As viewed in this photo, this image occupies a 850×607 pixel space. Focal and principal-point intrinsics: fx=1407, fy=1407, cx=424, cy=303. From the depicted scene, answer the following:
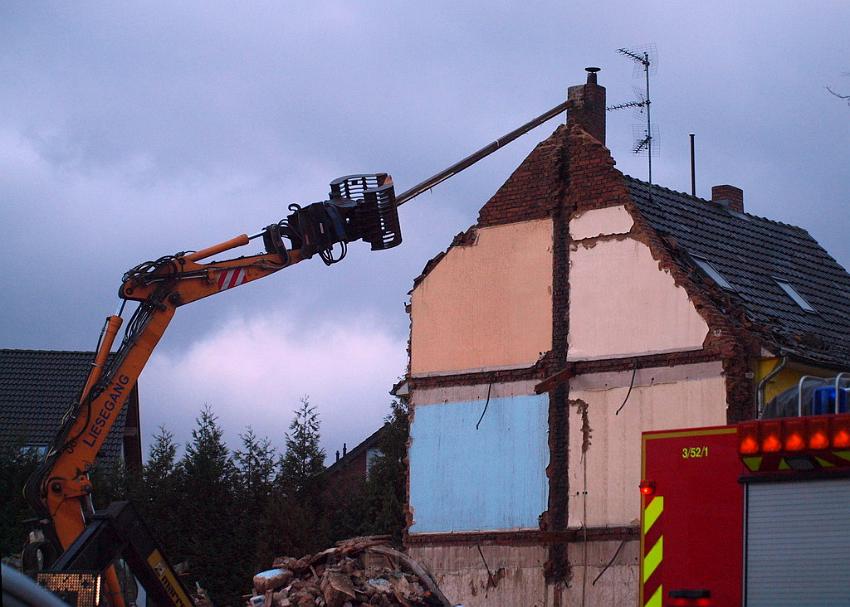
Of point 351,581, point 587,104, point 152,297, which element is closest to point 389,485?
point 587,104

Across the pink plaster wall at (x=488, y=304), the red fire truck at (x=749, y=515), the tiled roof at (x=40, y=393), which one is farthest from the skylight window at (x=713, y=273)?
the tiled roof at (x=40, y=393)

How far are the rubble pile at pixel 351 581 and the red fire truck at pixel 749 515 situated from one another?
892 cm

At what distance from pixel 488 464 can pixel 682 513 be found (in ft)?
42.8

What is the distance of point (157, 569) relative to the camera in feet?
49.7

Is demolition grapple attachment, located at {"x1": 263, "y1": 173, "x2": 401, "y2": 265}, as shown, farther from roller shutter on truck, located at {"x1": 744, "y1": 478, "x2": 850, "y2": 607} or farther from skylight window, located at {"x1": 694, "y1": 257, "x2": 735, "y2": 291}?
roller shutter on truck, located at {"x1": 744, "y1": 478, "x2": 850, "y2": 607}

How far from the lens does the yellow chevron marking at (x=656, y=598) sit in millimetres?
9734

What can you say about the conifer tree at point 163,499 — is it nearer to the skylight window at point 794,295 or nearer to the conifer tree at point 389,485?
the conifer tree at point 389,485

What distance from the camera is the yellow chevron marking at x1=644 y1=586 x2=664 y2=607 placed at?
973cm

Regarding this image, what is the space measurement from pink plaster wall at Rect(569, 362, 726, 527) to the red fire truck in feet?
33.6

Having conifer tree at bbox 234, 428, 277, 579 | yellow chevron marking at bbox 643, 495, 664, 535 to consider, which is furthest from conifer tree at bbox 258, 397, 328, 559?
yellow chevron marking at bbox 643, 495, 664, 535

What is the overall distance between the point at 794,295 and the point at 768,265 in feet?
3.53

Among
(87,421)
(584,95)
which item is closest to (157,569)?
(87,421)

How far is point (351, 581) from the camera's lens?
18.6 metres

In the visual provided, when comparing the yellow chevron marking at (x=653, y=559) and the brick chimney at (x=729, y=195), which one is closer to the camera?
the yellow chevron marking at (x=653, y=559)
